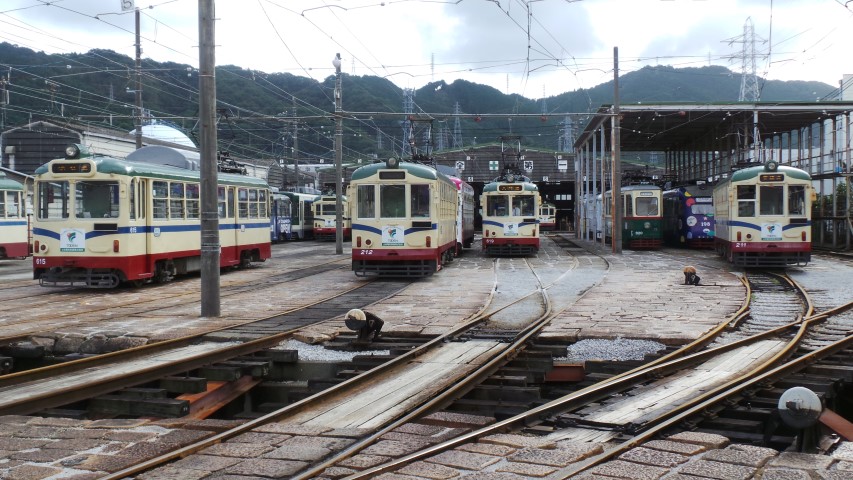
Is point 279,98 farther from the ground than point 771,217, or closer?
farther from the ground

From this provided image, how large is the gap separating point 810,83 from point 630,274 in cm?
6396

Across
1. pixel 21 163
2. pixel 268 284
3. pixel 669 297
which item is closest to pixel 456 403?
pixel 669 297

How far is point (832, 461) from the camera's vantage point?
4656 millimetres

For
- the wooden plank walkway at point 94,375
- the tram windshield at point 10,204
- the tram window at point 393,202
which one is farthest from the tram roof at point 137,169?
the tram windshield at point 10,204

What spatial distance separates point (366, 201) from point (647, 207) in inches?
695

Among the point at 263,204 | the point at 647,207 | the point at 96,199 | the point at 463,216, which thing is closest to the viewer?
the point at 96,199

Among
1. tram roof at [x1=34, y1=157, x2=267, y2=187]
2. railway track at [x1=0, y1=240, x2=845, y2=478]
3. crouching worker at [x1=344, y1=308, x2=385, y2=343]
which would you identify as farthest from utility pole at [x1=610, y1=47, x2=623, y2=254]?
railway track at [x1=0, y1=240, x2=845, y2=478]

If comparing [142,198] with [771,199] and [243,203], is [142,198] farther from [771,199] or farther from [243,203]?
[771,199]

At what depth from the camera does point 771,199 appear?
748 inches

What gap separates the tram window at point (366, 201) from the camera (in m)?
17.0

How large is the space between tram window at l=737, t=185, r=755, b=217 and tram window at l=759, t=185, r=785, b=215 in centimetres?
21

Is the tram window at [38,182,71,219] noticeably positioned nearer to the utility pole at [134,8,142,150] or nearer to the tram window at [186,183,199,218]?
the tram window at [186,183,199,218]

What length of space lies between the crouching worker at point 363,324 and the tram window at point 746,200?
43.6 ft

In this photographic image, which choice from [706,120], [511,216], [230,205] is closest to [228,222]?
[230,205]
